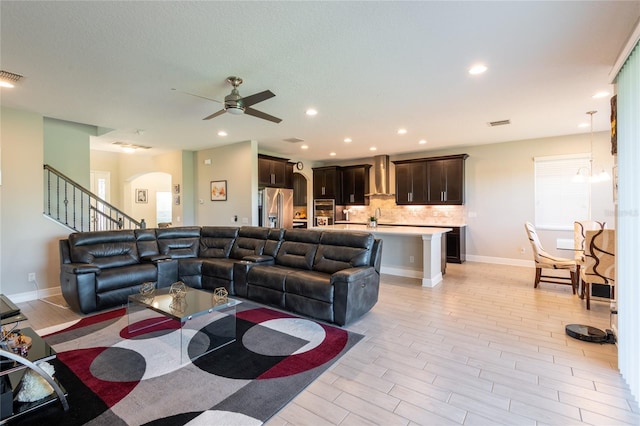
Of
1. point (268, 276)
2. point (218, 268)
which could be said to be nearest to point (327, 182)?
point (218, 268)

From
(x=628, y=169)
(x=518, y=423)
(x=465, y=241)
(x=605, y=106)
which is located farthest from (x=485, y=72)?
(x=465, y=241)

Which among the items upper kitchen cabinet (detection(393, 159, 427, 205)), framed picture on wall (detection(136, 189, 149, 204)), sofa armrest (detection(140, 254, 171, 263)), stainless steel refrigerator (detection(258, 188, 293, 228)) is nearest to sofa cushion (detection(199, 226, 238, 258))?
sofa armrest (detection(140, 254, 171, 263))

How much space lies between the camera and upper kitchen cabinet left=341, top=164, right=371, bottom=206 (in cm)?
885

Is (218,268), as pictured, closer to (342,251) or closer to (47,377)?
(342,251)

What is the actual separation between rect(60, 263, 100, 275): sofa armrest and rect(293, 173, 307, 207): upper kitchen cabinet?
6.09 metres

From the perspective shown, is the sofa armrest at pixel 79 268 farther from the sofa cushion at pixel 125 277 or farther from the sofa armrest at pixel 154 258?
the sofa armrest at pixel 154 258

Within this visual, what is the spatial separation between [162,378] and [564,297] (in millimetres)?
5250

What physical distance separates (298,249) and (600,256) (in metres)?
3.76

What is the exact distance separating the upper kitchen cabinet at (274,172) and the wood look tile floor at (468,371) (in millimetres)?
4166

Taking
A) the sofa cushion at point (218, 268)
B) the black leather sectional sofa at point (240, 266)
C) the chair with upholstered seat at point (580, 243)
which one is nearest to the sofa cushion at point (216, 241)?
the black leather sectional sofa at point (240, 266)

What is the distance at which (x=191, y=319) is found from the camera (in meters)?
3.07

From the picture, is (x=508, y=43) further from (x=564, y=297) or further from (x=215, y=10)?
(x=564, y=297)

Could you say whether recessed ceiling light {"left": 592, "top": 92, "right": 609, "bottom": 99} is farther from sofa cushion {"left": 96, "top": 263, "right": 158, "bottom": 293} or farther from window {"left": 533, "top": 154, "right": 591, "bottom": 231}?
sofa cushion {"left": 96, "top": 263, "right": 158, "bottom": 293}

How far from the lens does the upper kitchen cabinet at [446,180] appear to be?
7137mm
